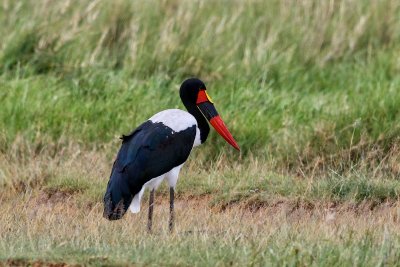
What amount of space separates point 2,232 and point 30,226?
→ 0.15 metres

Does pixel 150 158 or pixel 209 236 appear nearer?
pixel 209 236

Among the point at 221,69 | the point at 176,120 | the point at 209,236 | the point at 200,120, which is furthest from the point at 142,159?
the point at 221,69

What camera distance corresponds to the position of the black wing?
624cm

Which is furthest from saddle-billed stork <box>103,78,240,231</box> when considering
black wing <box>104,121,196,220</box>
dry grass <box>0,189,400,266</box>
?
dry grass <box>0,189,400,266</box>

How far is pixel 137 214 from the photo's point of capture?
22.3 ft

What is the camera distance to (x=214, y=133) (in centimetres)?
836

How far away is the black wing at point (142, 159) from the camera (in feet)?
20.5

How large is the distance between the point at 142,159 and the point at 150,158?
57 mm

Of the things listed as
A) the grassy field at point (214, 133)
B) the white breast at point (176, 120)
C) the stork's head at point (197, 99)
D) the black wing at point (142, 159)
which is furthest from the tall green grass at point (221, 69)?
the black wing at point (142, 159)

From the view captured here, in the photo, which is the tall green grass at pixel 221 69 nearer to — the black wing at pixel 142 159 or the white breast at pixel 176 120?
the white breast at pixel 176 120

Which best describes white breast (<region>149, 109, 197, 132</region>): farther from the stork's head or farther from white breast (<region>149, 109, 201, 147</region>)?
the stork's head

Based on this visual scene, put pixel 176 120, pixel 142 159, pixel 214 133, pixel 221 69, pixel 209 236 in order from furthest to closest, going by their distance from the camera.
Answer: pixel 221 69 → pixel 214 133 → pixel 176 120 → pixel 142 159 → pixel 209 236

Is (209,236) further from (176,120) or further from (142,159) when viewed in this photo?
(176,120)

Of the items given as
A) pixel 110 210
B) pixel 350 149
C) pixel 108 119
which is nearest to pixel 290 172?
pixel 350 149
